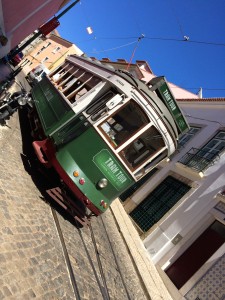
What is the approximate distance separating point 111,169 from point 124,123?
1328 millimetres

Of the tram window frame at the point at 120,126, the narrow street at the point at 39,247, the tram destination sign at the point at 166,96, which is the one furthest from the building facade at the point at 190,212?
the tram window frame at the point at 120,126

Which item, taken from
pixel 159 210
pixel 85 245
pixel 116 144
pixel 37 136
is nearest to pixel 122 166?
pixel 116 144

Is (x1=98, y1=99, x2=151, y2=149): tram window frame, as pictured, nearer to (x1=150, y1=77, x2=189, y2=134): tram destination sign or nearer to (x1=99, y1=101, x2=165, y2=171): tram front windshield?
(x1=99, y1=101, x2=165, y2=171): tram front windshield

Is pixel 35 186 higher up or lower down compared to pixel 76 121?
lower down

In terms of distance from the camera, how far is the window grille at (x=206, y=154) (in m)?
13.5

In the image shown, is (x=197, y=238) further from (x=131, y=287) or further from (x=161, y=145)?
(x=161, y=145)

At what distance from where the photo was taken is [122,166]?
26.5ft

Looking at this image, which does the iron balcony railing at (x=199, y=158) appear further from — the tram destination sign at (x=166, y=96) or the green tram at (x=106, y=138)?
the green tram at (x=106, y=138)

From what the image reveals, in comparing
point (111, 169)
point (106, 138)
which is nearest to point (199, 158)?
point (111, 169)

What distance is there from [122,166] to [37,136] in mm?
3321

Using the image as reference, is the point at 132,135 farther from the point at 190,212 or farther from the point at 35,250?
the point at 190,212

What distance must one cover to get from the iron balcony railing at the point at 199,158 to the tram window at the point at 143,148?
563 centimetres

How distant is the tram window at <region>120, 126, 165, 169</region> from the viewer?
27.1ft

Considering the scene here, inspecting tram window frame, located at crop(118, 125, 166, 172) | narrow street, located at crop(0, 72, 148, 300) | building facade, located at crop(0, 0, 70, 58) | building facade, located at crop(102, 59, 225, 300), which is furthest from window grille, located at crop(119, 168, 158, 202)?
building facade, located at crop(0, 0, 70, 58)
